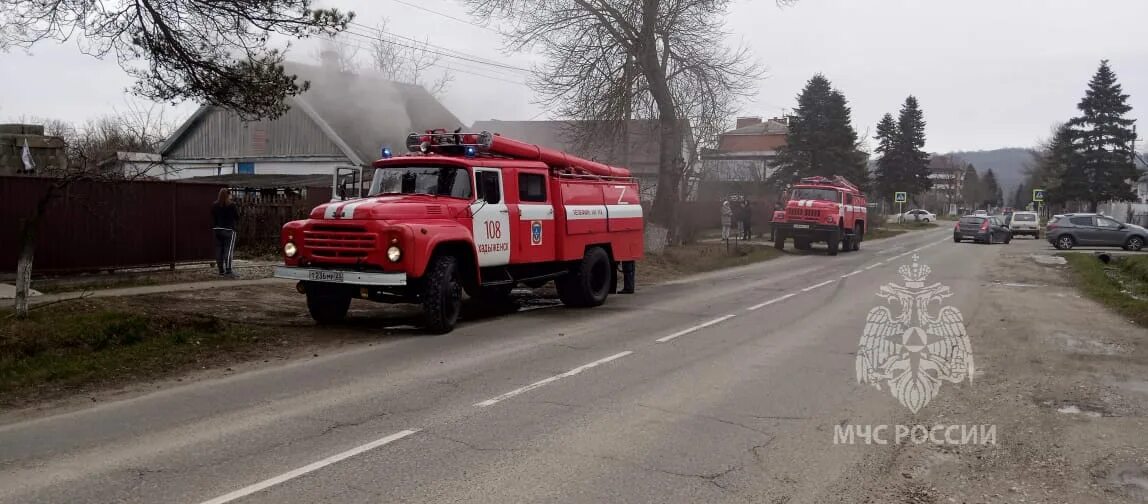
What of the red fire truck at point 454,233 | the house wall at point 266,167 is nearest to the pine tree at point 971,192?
the house wall at point 266,167

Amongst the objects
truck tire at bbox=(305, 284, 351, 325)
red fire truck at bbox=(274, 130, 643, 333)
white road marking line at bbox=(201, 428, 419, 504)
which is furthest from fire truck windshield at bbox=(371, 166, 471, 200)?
white road marking line at bbox=(201, 428, 419, 504)

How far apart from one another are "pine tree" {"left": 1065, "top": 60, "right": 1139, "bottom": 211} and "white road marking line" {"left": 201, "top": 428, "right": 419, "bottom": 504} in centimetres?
6648

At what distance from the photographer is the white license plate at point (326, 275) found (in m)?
10.4

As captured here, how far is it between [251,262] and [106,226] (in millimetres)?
4132

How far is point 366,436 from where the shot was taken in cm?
614

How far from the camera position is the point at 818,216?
30.4m

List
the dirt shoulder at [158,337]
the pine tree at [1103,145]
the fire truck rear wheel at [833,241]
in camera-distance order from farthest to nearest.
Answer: the pine tree at [1103,145], the fire truck rear wheel at [833,241], the dirt shoulder at [158,337]

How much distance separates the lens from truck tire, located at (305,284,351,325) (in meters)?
11.5

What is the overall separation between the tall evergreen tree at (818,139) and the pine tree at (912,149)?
940 inches

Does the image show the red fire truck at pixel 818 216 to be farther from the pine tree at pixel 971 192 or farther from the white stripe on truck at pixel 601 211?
the pine tree at pixel 971 192

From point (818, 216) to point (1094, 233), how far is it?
44.7 ft

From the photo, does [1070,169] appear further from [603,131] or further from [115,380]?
[115,380]

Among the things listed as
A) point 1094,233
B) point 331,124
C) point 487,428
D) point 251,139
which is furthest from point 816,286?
point 251,139

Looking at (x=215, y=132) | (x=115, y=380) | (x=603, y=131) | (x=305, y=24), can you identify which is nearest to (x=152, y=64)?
(x=305, y=24)
